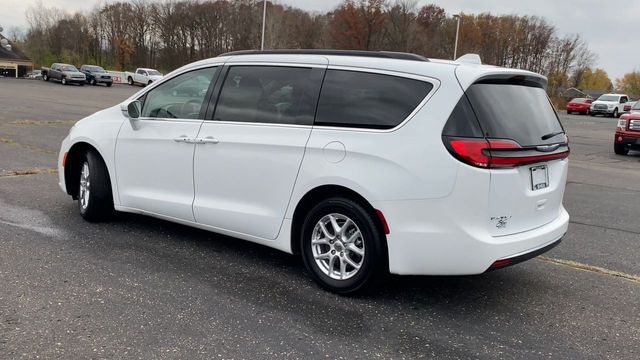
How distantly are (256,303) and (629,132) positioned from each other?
47.9 ft

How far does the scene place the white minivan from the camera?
359 centimetres

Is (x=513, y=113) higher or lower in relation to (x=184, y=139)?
higher

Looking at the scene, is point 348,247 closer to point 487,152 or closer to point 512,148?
point 487,152

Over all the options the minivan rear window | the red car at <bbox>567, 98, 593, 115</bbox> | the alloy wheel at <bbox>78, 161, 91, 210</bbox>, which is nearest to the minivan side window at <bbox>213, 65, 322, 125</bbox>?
→ the minivan rear window

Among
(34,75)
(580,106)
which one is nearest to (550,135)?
(580,106)

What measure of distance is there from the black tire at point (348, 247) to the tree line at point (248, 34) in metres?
68.6

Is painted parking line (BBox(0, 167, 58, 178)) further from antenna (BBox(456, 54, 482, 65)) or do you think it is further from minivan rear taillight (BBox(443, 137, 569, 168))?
minivan rear taillight (BBox(443, 137, 569, 168))

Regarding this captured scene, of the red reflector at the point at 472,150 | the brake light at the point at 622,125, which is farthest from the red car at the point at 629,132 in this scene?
the red reflector at the point at 472,150

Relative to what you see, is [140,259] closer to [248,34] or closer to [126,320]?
[126,320]

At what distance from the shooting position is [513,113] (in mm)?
3877

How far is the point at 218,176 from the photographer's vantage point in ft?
15.0

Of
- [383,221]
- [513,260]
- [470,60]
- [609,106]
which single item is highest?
[609,106]

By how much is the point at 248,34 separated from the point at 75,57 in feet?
85.6

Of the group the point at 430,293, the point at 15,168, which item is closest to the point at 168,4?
the point at 15,168
